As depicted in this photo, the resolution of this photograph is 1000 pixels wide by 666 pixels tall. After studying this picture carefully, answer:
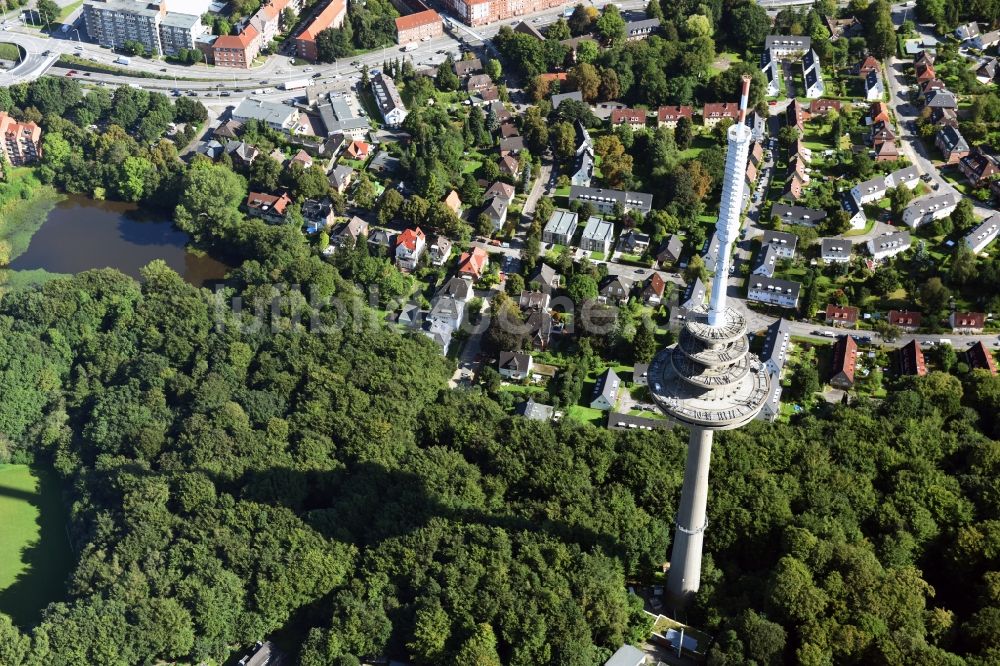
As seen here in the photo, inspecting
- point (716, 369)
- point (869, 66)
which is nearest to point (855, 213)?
point (869, 66)

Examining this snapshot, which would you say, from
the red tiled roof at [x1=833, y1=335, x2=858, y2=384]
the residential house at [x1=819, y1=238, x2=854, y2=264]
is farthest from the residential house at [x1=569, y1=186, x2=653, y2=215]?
the red tiled roof at [x1=833, y1=335, x2=858, y2=384]

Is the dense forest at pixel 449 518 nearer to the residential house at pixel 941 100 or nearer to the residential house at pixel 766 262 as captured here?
the residential house at pixel 766 262

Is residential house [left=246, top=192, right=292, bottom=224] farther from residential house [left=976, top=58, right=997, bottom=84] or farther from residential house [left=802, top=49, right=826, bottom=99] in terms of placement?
residential house [left=976, top=58, right=997, bottom=84]

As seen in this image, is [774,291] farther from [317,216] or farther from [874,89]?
[317,216]

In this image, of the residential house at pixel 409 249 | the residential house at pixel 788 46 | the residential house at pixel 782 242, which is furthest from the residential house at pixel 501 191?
the residential house at pixel 788 46

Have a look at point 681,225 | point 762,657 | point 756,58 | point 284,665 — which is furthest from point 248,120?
point 762,657

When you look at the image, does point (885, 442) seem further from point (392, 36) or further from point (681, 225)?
point (392, 36)
